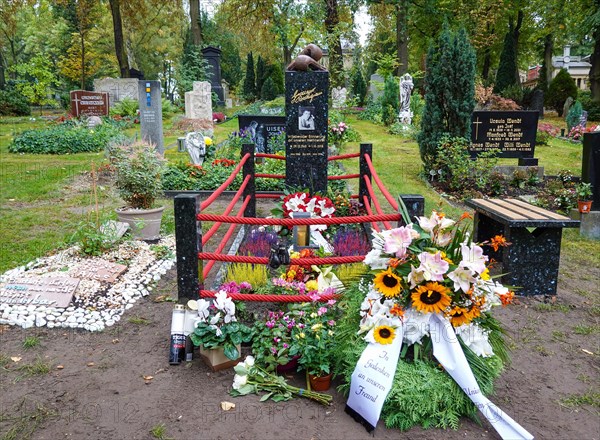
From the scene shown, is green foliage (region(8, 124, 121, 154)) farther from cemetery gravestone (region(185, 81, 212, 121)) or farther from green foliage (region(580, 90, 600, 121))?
green foliage (region(580, 90, 600, 121))

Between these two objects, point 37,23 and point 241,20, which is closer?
point 241,20

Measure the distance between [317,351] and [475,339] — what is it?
0.96 meters

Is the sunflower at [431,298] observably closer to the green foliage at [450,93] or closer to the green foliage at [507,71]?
the green foliage at [450,93]

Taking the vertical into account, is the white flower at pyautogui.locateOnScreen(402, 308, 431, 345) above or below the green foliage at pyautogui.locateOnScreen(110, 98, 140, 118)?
below

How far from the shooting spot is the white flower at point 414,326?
10.0 feet

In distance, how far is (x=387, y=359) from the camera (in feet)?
9.60

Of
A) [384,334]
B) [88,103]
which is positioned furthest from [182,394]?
[88,103]

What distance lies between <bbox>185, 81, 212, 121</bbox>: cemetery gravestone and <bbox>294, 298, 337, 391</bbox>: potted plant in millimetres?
17310

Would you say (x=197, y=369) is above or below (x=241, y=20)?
below

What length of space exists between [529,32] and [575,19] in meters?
7.52

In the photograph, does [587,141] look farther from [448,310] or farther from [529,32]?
[529,32]

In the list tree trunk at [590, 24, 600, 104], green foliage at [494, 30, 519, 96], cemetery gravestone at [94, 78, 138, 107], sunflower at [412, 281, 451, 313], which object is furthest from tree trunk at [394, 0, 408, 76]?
sunflower at [412, 281, 451, 313]

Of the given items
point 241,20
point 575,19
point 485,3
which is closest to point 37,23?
point 241,20

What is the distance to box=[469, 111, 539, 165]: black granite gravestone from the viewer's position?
10852 millimetres
